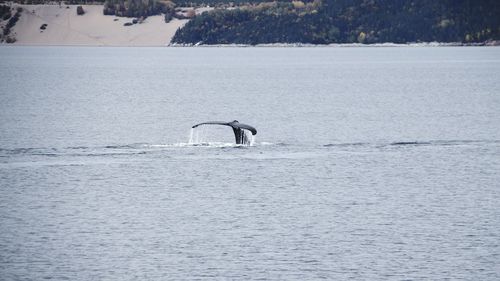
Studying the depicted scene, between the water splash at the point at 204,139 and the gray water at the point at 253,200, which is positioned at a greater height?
the gray water at the point at 253,200

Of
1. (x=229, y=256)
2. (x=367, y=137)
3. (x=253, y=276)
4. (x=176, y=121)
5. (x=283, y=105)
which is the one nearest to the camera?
(x=253, y=276)

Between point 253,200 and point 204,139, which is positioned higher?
point 253,200

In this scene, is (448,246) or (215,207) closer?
(448,246)

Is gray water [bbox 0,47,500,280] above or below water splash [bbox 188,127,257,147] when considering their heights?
above

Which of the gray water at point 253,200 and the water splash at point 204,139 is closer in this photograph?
the gray water at point 253,200

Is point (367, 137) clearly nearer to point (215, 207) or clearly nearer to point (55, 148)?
point (55, 148)

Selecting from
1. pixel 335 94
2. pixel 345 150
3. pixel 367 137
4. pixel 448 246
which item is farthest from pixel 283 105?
pixel 448 246

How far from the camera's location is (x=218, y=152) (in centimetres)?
8769

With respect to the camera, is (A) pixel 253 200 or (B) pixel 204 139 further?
(B) pixel 204 139

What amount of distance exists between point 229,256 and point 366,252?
621 centimetres

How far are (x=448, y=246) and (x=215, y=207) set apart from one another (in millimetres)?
15703

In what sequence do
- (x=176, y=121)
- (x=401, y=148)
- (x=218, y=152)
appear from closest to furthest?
(x=218, y=152) → (x=401, y=148) → (x=176, y=121)

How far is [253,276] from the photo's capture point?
47.0 metres

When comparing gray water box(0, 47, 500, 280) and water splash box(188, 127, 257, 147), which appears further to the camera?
water splash box(188, 127, 257, 147)
